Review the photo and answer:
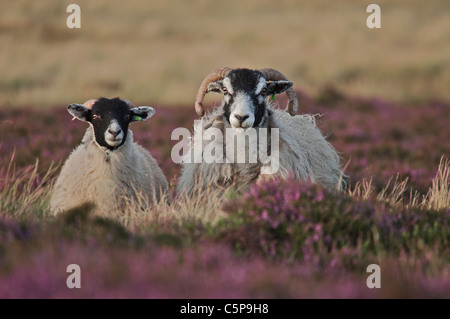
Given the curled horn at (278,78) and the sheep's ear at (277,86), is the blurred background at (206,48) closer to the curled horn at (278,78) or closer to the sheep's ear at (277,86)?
the curled horn at (278,78)

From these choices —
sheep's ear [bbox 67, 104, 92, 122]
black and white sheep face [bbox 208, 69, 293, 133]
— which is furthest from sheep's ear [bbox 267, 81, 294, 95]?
sheep's ear [bbox 67, 104, 92, 122]

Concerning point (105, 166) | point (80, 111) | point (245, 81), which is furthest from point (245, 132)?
point (80, 111)

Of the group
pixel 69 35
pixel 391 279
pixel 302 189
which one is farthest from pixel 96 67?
pixel 391 279

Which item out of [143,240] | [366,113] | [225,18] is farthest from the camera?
[225,18]

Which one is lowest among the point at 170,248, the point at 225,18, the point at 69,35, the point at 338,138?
the point at 170,248

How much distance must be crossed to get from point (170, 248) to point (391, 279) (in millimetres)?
1679

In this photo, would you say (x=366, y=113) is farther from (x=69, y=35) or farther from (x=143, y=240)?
(x=69, y=35)

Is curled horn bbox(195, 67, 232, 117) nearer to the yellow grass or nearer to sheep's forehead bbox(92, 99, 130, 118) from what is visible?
sheep's forehead bbox(92, 99, 130, 118)

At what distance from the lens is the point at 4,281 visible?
429cm

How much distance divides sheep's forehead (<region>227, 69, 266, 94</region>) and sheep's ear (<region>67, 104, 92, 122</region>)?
5.96 feet

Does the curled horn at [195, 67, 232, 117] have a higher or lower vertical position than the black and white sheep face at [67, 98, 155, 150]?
higher

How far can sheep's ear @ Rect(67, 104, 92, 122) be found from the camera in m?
8.35

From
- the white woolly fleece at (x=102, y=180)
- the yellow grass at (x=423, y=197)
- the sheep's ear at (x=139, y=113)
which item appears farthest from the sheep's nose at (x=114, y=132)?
the yellow grass at (x=423, y=197)
